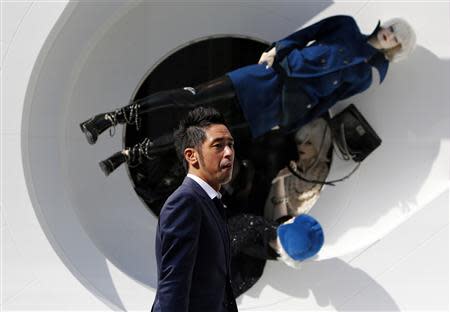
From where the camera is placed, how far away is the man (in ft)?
4.58

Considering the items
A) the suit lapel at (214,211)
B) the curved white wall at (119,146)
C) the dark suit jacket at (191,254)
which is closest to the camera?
the dark suit jacket at (191,254)

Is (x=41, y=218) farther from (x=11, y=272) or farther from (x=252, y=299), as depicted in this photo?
(x=252, y=299)

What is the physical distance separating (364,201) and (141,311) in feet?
3.79

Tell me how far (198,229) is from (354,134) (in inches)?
58.1

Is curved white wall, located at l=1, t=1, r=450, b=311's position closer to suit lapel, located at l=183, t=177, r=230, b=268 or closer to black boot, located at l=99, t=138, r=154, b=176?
black boot, located at l=99, t=138, r=154, b=176

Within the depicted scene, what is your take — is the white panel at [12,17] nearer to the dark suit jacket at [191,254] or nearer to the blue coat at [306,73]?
the blue coat at [306,73]

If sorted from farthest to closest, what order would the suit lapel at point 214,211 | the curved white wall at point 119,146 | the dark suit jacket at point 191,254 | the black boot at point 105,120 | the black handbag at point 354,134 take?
the black handbag at point 354,134
the curved white wall at point 119,146
the black boot at point 105,120
the suit lapel at point 214,211
the dark suit jacket at point 191,254

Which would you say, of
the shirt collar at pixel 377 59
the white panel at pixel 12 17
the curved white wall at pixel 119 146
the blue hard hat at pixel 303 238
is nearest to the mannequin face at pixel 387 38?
the shirt collar at pixel 377 59

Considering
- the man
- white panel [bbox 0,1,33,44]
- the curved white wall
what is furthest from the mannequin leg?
the man

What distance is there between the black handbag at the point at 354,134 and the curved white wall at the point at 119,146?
Answer: 0.07m

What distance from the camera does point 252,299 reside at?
2.60 meters

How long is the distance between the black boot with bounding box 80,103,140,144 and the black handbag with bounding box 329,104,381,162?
0.99m

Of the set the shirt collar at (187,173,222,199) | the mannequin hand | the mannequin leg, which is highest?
the mannequin hand

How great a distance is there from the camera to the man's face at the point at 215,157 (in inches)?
59.5
